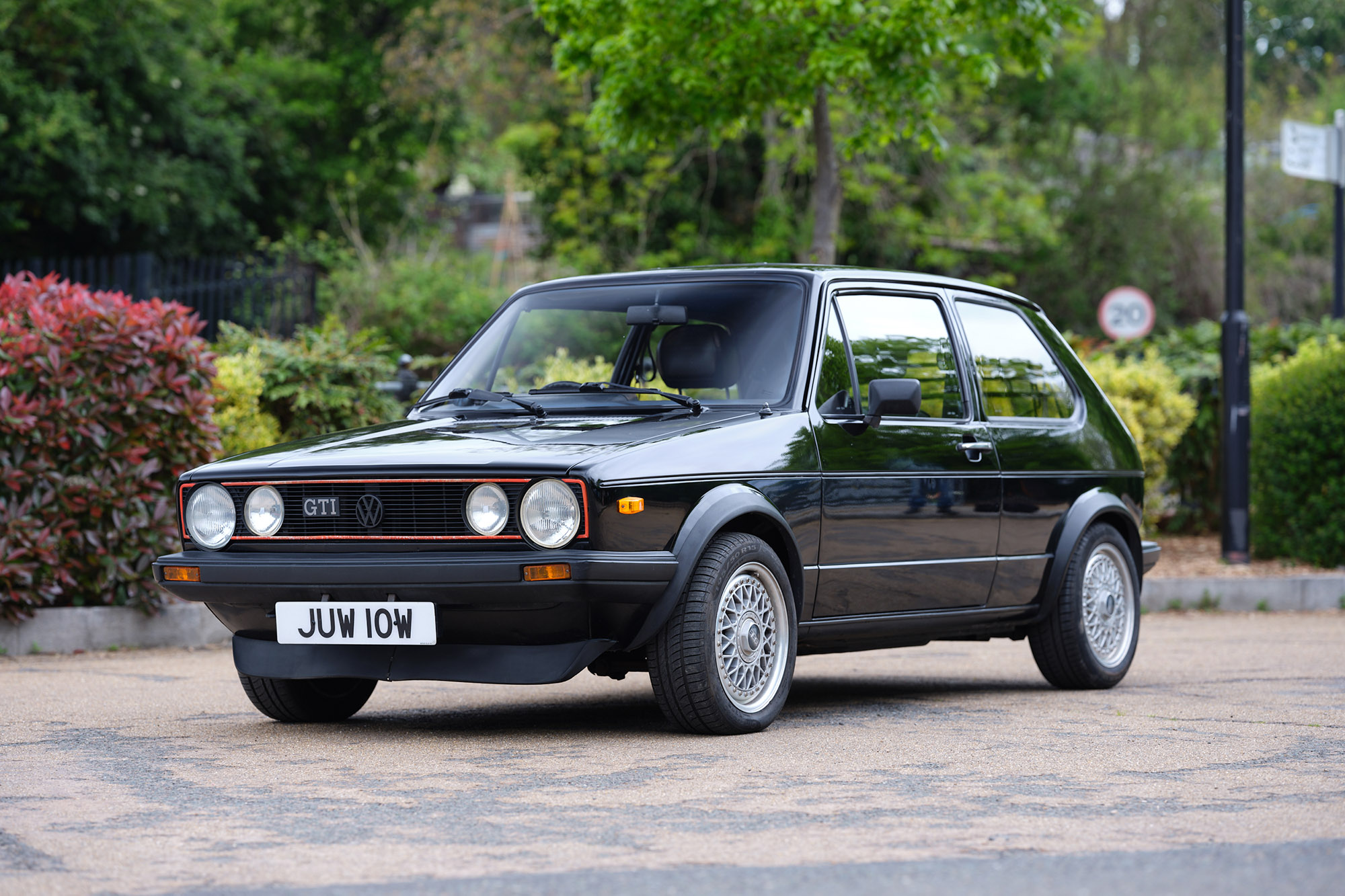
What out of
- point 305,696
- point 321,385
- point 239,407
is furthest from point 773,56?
point 305,696

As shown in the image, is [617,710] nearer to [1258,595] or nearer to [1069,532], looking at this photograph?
[1069,532]

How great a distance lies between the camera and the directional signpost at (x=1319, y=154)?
15625 millimetres

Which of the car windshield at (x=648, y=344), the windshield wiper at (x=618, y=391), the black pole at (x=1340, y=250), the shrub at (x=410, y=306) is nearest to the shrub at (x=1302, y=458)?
the black pole at (x=1340, y=250)

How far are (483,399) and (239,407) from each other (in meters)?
4.89

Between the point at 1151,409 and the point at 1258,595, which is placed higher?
the point at 1151,409

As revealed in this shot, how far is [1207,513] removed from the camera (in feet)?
49.6

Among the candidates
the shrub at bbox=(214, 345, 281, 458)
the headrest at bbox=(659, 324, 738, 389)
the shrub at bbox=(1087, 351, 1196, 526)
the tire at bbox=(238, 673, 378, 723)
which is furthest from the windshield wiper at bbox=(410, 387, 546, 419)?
the shrub at bbox=(1087, 351, 1196, 526)

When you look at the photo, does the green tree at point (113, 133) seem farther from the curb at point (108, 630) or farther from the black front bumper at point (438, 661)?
the black front bumper at point (438, 661)

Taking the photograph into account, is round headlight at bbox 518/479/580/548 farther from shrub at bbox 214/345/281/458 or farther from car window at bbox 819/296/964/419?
shrub at bbox 214/345/281/458

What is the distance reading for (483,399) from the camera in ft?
21.5

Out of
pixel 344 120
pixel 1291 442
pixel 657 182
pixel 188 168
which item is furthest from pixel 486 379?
pixel 344 120

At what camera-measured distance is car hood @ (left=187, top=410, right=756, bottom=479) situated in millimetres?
5445

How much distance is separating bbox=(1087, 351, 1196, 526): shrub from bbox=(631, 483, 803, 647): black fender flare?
8.31 m

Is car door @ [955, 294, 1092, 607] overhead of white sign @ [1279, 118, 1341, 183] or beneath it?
beneath
